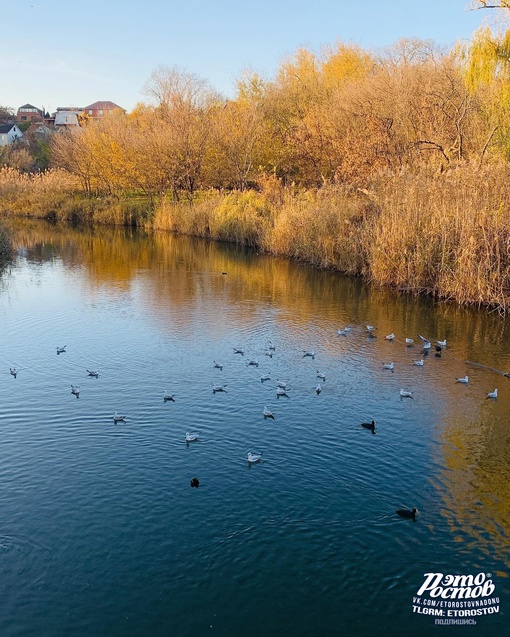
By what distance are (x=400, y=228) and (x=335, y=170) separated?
16283 mm

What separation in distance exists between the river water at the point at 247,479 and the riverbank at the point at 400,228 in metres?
2.81

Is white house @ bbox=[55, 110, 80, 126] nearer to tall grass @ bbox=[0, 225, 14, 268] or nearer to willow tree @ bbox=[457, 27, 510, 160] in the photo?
tall grass @ bbox=[0, 225, 14, 268]

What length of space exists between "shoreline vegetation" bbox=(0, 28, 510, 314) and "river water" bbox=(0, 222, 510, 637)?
4.56 meters

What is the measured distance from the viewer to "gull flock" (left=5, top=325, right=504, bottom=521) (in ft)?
33.9

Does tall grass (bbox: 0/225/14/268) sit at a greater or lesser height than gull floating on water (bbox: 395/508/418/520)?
greater

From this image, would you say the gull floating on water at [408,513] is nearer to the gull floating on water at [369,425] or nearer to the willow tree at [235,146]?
the gull floating on water at [369,425]

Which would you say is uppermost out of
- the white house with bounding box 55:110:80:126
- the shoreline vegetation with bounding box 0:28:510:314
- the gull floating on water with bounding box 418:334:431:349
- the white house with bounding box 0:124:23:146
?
the white house with bounding box 55:110:80:126

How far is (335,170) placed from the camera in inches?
1503

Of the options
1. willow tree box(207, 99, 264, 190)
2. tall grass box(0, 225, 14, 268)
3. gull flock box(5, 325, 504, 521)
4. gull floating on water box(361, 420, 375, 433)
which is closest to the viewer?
gull flock box(5, 325, 504, 521)

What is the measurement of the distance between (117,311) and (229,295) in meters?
4.77

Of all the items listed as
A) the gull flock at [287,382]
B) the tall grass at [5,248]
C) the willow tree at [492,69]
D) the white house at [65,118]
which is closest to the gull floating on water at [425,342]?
the gull flock at [287,382]

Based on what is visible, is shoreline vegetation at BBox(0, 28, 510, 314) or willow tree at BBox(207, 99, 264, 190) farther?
willow tree at BBox(207, 99, 264, 190)

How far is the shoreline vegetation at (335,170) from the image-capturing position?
69.2 ft

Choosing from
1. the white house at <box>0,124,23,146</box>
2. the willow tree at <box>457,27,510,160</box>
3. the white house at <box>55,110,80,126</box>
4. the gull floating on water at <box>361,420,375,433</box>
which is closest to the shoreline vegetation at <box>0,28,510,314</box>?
the willow tree at <box>457,27,510,160</box>
